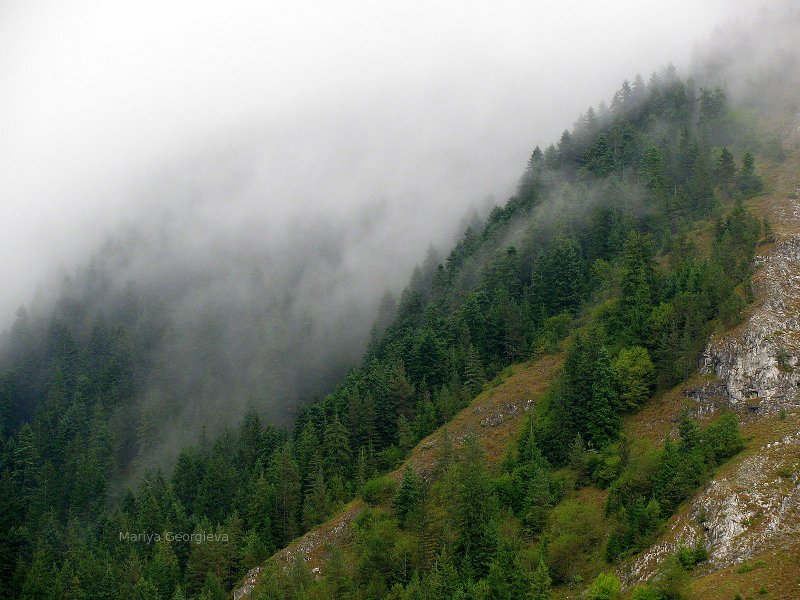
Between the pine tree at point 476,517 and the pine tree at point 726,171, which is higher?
the pine tree at point 726,171

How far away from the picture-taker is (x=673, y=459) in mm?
67375

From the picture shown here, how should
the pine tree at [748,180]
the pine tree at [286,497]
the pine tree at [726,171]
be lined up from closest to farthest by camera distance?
the pine tree at [286,497]
the pine tree at [748,180]
the pine tree at [726,171]

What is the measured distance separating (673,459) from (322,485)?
47.2 meters

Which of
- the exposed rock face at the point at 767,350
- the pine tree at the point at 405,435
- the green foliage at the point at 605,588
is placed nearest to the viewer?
the green foliage at the point at 605,588

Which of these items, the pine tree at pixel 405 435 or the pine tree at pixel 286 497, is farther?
the pine tree at pixel 405 435

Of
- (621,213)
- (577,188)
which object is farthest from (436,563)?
(577,188)

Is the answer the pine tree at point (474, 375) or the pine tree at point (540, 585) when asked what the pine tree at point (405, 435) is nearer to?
the pine tree at point (474, 375)

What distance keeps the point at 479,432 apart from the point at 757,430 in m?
35.4

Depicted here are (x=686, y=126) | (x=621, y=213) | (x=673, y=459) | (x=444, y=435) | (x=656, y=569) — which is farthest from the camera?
(x=686, y=126)

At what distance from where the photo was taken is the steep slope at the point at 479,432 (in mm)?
88812

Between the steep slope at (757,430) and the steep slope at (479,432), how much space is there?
23665 millimetres

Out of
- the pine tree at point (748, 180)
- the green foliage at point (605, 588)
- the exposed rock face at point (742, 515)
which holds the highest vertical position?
the pine tree at point (748, 180)

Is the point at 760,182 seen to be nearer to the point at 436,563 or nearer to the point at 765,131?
the point at 765,131

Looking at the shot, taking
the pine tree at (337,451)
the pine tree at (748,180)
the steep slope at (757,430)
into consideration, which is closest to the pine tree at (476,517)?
the steep slope at (757,430)
